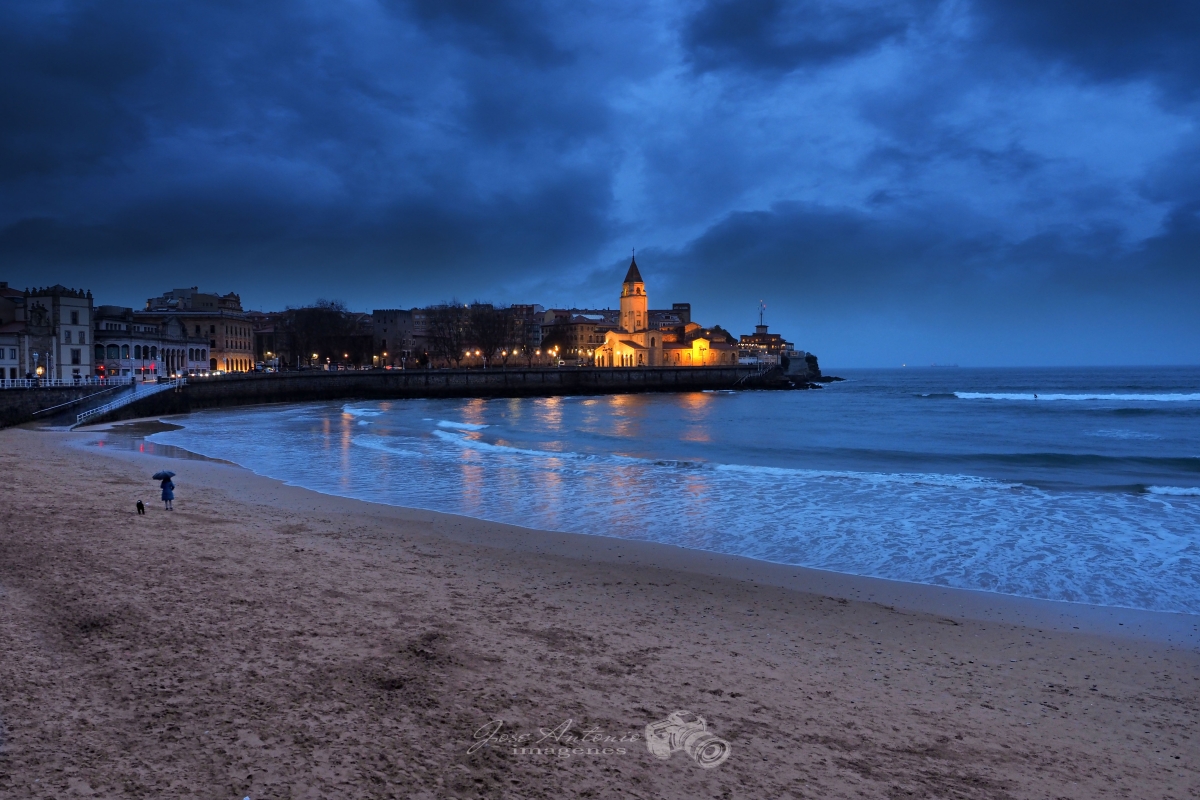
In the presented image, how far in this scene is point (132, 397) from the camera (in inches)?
1553

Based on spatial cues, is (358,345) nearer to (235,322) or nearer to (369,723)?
(235,322)

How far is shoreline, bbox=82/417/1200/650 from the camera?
27.5ft

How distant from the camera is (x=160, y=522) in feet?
39.4

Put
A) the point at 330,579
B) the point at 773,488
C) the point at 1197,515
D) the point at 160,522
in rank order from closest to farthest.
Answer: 1. the point at 330,579
2. the point at 160,522
3. the point at 1197,515
4. the point at 773,488

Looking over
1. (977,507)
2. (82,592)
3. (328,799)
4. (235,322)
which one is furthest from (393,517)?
(235,322)

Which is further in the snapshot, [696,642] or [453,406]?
[453,406]

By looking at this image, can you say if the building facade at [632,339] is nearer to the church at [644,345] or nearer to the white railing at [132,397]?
the church at [644,345]

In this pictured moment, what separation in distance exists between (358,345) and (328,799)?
12377 cm

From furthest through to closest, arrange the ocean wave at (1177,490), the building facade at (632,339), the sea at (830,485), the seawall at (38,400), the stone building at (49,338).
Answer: the building facade at (632,339), the stone building at (49,338), the seawall at (38,400), the ocean wave at (1177,490), the sea at (830,485)

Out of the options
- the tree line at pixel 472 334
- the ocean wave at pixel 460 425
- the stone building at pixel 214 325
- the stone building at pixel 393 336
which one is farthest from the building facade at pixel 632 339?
the ocean wave at pixel 460 425

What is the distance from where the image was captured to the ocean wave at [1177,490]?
1781cm

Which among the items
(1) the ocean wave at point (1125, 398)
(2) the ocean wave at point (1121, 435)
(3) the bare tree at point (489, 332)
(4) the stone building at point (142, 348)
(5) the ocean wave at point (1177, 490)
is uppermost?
(3) the bare tree at point (489, 332)

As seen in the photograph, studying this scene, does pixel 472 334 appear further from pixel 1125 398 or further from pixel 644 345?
pixel 1125 398

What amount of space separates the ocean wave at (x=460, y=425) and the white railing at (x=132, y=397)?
16.3m
